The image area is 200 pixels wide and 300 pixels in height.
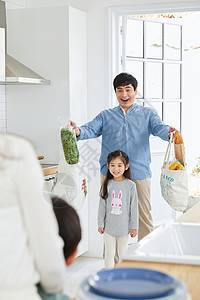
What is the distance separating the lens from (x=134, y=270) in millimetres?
825

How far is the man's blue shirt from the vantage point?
3494mm

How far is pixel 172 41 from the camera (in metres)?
4.88

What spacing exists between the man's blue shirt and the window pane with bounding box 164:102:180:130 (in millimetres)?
1301

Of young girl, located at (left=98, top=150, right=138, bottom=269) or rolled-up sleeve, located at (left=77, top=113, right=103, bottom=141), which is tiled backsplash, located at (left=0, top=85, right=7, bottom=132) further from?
young girl, located at (left=98, top=150, right=138, bottom=269)

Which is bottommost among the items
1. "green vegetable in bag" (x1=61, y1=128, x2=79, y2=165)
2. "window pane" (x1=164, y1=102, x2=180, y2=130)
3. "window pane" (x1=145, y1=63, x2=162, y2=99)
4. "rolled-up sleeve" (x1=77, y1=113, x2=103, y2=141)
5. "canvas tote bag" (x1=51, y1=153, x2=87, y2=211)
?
"canvas tote bag" (x1=51, y1=153, x2=87, y2=211)

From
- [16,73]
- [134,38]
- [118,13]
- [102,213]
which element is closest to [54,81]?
[16,73]

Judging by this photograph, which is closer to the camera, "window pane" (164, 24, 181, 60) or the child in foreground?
the child in foreground

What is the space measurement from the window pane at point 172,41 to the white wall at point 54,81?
74 centimetres

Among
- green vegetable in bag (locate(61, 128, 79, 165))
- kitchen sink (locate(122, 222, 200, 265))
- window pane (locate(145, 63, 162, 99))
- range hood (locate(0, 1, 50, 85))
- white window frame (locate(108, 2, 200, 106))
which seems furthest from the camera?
window pane (locate(145, 63, 162, 99))

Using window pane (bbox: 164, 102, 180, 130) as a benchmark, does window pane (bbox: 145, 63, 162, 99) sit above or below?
above

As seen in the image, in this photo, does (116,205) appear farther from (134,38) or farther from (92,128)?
(134,38)

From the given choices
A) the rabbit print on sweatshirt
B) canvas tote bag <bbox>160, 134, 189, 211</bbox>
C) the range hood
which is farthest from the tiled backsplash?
canvas tote bag <bbox>160, 134, 189, 211</bbox>

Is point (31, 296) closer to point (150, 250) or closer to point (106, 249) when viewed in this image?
point (150, 250)

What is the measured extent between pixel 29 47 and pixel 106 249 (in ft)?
6.02
